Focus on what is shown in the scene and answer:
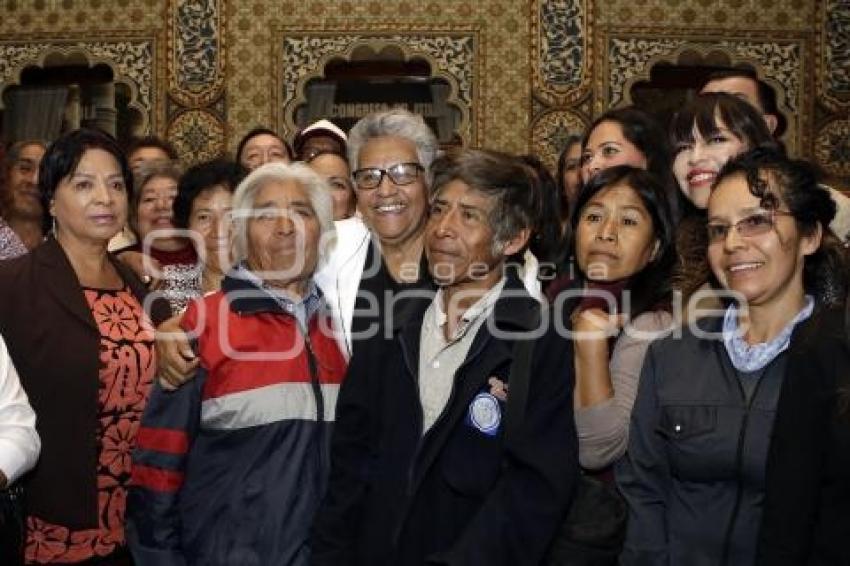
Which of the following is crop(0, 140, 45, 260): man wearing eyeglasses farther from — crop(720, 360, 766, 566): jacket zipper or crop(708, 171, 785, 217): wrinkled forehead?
crop(720, 360, 766, 566): jacket zipper

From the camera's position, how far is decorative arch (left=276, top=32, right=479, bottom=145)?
848 cm

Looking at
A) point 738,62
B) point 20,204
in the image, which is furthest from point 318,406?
point 738,62

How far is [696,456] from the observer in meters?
2.18

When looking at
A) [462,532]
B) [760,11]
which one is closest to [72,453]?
[462,532]

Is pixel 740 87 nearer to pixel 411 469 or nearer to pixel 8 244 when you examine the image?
pixel 411 469

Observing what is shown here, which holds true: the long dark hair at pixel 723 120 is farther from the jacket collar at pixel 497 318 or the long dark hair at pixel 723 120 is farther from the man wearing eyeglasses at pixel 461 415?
the jacket collar at pixel 497 318

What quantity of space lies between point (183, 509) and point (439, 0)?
273 inches

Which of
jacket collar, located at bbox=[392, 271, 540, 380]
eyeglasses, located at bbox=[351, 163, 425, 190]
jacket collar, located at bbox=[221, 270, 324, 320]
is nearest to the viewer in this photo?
jacket collar, located at bbox=[392, 271, 540, 380]

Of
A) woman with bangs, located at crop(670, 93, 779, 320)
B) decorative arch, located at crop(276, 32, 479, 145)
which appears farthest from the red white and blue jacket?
decorative arch, located at crop(276, 32, 479, 145)

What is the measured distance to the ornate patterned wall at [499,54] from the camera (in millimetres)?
8383

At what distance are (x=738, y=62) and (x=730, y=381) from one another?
6.91 m

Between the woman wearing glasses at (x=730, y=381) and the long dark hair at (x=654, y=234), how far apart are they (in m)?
0.24

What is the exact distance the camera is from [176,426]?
236 cm

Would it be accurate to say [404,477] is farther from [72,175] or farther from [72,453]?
[72,175]
